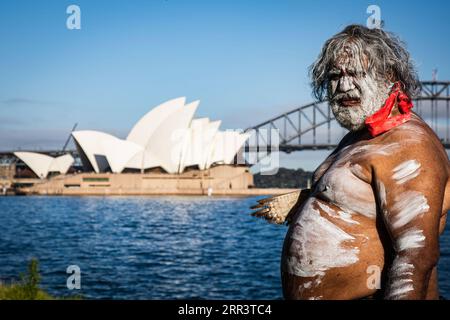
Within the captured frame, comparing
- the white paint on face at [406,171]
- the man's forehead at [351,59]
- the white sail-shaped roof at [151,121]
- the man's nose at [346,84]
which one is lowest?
the white paint on face at [406,171]

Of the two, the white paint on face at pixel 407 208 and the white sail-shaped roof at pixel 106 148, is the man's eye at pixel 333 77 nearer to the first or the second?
the white paint on face at pixel 407 208

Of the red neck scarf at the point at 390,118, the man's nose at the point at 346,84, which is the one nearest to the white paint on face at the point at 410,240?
the red neck scarf at the point at 390,118

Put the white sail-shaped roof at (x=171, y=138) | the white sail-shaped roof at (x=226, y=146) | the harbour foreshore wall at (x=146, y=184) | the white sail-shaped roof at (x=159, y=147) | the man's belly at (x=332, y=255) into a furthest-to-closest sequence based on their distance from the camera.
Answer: the white sail-shaped roof at (x=226, y=146) < the harbour foreshore wall at (x=146, y=184) < the white sail-shaped roof at (x=159, y=147) < the white sail-shaped roof at (x=171, y=138) < the man's belly at (x=332, y=255)

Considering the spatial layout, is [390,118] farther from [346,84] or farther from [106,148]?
[106,148]

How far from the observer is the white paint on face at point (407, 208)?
5.39 ft

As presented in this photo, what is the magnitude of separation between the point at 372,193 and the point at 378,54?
0.47 metres

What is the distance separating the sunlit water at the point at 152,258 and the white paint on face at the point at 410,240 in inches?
423

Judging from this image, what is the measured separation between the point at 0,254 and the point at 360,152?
1952 cm

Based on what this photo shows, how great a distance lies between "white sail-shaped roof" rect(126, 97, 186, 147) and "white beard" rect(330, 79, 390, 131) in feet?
208

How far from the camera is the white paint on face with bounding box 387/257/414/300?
165 cm

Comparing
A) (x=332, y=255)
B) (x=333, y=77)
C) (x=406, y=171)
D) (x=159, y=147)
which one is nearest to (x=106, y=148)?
(x=159, y=147)

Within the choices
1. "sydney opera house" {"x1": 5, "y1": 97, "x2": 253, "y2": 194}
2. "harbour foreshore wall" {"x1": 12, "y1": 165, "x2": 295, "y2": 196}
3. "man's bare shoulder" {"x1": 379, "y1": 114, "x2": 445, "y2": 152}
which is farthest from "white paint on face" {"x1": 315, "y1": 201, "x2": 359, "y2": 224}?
"harbour foreshore wall" {"x1": 12, "y1": 165, "x2": 295, "y2": 196}

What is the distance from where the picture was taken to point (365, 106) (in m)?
1.91
